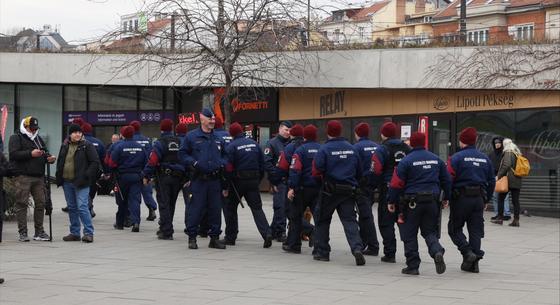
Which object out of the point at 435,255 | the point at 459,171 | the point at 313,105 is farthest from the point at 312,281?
the point at 313,105

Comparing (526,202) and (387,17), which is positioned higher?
(387,17)

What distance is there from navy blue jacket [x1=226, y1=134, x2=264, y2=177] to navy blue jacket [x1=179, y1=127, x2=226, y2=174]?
0.37m

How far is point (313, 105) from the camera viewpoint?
28.7 metres

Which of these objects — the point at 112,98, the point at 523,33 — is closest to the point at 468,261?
the point at 523,33

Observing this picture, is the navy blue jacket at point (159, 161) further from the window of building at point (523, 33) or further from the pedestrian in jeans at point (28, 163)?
the window of building at point (523, 33)

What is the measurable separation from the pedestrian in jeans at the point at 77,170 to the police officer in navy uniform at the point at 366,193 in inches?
159

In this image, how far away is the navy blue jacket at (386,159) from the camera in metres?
12.7

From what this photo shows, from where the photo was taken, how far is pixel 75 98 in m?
34.4

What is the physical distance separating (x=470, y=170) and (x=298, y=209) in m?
2.69

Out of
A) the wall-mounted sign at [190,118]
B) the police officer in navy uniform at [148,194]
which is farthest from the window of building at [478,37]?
the police officer in navy uniform at [148,194]

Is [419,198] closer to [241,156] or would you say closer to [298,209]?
[298,209]

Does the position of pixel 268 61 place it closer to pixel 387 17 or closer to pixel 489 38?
pixel 489 38

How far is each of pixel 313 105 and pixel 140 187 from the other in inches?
506

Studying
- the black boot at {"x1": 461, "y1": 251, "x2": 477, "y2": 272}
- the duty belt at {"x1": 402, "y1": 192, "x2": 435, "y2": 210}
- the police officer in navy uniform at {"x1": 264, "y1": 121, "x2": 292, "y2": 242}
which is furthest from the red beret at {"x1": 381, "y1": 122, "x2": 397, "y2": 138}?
the police officer in navy uniform at {"x1": 264, "y1": 121, "x2": 292, "y2": 242}
